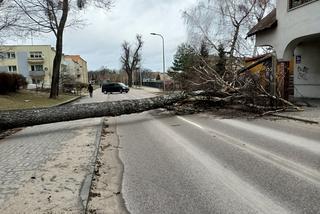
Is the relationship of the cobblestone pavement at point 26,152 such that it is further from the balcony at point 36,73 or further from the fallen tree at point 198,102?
the balcony at point 36,73

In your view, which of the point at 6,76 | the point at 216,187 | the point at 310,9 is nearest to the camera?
the point at 216,187

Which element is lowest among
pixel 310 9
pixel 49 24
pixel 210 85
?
pixel 210 85

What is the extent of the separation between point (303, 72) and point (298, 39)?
13.3 ft

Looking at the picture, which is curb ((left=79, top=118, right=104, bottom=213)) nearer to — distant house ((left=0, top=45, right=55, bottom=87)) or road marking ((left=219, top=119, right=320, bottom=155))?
road marking ((left=219, top=119, right=320, bottom=155))

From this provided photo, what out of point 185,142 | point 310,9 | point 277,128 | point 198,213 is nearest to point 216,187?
point 198,213

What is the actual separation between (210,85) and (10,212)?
13.9 meters

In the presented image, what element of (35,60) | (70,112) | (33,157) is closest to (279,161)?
(33,157)

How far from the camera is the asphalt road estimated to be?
483 cm

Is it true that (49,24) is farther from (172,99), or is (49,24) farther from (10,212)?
(10,212)

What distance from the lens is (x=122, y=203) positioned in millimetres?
5039

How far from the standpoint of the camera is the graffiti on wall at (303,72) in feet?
70.1

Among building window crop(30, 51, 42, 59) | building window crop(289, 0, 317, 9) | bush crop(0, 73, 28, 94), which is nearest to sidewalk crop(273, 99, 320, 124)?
building window crop(289, 0, 317, 9)

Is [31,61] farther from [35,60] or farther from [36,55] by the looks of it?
[36,55]

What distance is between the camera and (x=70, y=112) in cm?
1327
